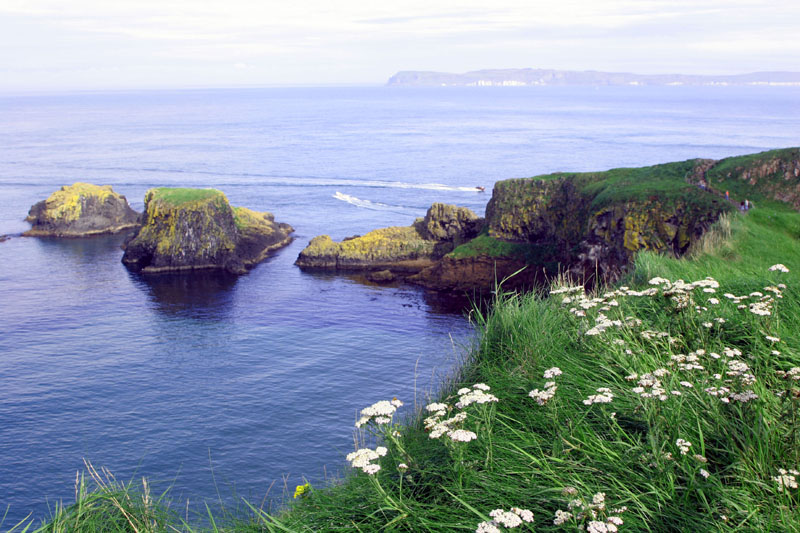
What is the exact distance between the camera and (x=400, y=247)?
2411 inches

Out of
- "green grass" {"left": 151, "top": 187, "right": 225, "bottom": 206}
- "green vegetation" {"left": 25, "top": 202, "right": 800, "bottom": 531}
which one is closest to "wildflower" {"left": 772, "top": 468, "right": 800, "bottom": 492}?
"green vegetation" {"left": 25, "top": 202, "right": 800, "bottom": 531}

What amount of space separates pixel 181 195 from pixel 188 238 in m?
5.57

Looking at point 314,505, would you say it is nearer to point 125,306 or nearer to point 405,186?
point 125,306

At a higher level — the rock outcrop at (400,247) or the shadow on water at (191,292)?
the rock outcrop at (400,247)

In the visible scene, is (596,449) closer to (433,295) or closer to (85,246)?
(433,295)

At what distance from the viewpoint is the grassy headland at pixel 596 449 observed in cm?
700

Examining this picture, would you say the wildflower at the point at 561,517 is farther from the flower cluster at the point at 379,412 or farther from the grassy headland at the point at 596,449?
the flower cluster at the point at 379,412

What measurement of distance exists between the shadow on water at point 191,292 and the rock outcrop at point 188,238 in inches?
72.2

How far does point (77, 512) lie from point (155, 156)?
453 ft

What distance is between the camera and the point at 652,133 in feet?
555

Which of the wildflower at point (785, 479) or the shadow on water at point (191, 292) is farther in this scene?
the shadow on water at point (191, 292)

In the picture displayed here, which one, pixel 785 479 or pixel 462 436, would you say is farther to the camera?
pixel 462 436

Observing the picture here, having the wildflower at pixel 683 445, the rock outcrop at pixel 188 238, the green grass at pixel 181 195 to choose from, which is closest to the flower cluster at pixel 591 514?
the wildflower at pixel 683 445

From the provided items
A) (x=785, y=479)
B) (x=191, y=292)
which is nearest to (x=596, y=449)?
(x=785, y=479)
